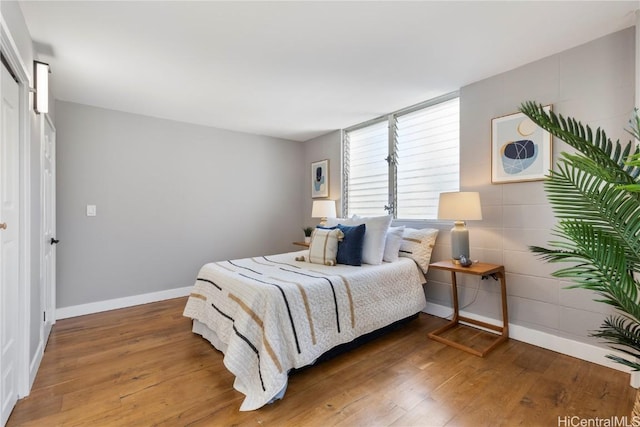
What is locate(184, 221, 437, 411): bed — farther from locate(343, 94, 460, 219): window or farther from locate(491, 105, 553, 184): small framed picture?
locate(491, 105, 553, 184): small framed picture

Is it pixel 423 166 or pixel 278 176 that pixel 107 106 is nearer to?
pixel 278 176

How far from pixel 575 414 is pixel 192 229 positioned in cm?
394

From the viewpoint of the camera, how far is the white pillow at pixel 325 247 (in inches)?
108

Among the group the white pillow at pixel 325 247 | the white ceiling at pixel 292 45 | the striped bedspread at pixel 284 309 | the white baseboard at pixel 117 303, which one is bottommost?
the white baseboard at pixel 117 303

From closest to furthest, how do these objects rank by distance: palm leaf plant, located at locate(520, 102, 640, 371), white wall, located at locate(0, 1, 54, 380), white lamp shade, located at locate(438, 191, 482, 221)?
palm leaf plant, located at locate(520, 102, 640, 371)
white wall, located at locate(0, 1, 54, 380)
white lamp shade, located at locate(438, 191, 482, 221)

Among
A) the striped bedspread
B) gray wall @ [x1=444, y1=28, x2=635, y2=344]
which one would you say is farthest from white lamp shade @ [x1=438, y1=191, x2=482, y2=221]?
the striped bedspread

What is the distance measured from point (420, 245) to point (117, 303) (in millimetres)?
3428

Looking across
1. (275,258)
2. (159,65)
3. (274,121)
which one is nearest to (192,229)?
(275,258)

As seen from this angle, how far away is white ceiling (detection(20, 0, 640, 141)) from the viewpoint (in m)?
1.78

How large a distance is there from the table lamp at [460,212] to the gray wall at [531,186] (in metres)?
0.29

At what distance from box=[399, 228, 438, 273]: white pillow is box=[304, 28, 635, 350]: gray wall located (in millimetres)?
169

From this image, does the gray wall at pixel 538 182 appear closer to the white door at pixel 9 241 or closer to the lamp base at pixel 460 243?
the lamp base at pixel 460 243

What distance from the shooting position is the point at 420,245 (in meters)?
2.95

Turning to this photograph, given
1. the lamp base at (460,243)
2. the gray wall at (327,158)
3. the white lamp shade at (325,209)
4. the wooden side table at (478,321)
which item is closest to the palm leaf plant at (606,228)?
the wooden side table at (478,321)
